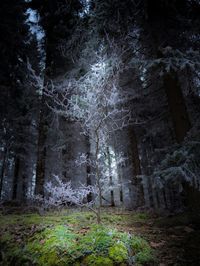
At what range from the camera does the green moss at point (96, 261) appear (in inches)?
122

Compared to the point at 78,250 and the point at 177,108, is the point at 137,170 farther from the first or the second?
the point at 78,250

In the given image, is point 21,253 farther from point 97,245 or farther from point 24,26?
point 24,26

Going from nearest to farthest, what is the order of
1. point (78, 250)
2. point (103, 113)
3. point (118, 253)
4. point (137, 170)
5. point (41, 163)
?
point (118, 253) < point (78, 250) < point (103, 113) < point (41, 163) < point (137, 170)

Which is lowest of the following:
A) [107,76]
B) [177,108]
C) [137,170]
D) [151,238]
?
[151,238]

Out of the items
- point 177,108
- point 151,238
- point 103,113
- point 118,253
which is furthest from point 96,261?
point 177,108

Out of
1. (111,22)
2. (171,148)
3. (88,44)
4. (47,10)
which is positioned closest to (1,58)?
(47,10)

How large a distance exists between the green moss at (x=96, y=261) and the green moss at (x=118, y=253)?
10cm

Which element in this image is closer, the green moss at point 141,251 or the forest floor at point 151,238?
the green moss at point 141,251

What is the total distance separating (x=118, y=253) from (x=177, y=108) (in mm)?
4579

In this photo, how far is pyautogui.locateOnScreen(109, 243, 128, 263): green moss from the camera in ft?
10.4

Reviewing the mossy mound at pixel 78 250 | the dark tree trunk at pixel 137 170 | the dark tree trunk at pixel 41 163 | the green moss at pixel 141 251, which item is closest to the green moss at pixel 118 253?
the mossy mound at pixel 78 250

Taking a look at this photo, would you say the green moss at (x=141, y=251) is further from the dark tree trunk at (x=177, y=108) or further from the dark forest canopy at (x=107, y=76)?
the dark tree trunk at (x=177, y=108)

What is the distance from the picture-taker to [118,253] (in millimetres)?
3260

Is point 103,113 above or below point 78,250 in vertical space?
above
